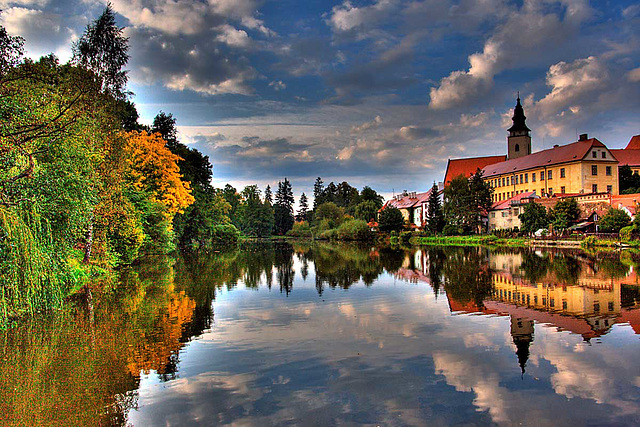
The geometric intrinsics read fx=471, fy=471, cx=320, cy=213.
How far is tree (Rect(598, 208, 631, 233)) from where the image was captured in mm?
45281

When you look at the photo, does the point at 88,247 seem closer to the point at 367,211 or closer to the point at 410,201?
the point at 367,211

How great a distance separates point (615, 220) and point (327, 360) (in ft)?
152

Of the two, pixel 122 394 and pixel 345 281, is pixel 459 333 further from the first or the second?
pixel 345 281

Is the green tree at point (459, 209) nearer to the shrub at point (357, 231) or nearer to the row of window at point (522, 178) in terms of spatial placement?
the shrub at point (357, 231)

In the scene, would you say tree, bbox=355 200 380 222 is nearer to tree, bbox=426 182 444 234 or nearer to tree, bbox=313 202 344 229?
tree, bbox=313 202 344 229

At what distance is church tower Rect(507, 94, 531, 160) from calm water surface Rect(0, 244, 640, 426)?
75161mm

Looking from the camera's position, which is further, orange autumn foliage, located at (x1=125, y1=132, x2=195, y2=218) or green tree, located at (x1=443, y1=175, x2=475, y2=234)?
green tree, located at (x1=443, y1=175, x2=475, y2=234)

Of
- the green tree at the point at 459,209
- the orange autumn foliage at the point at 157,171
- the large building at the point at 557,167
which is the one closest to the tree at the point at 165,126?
the orange autumn foliage at the point at 157,171

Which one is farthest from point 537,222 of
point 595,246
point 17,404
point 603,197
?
point 17,404

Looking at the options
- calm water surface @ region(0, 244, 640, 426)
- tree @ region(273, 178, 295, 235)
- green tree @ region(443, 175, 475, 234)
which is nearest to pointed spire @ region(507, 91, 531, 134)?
green tree @ region(443, 175, 475, 234)

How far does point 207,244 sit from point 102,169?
37609mm

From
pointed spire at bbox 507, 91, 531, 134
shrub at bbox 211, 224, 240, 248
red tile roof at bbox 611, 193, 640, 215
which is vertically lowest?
shrub at bbox 211, 224, 240, 248

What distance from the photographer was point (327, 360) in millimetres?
8750

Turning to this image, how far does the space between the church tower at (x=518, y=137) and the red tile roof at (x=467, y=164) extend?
6.06m
